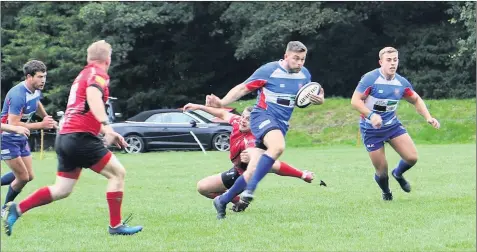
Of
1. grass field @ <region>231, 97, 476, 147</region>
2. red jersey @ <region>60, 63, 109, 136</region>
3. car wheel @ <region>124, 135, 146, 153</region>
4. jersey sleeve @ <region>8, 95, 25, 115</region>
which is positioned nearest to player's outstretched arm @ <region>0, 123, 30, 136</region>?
jersey sleeve @ <region>8, 95, 25, 115</region>

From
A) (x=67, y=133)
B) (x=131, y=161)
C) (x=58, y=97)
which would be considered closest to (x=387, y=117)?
(x=67, y=133)

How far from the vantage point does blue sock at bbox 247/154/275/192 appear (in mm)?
9586

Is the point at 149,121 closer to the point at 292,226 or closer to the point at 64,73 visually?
the point at 64,73

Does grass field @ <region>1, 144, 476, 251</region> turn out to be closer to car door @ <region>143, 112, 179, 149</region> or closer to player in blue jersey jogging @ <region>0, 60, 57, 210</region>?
player in blue jersey jogging @ <region>0, 60, 57, 210</region>

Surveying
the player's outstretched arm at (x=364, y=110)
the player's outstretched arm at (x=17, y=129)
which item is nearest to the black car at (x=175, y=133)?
the player's outstretched arm at (x=364, y=110)

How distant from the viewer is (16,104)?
11.0m

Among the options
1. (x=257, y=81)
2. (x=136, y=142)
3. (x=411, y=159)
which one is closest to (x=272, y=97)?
(x=257, y=81)

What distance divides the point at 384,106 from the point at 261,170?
232 centimetres

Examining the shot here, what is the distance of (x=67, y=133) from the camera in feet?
28.2

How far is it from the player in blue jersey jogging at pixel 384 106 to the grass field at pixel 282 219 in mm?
528

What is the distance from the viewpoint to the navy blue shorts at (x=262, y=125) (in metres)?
10.0

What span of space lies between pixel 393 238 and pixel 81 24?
121 feet

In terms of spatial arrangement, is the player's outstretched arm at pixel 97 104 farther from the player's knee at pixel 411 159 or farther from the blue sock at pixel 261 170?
the player's knee at pixel 411 159

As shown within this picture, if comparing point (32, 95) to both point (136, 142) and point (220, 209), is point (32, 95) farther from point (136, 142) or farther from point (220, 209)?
point (136, 142)
